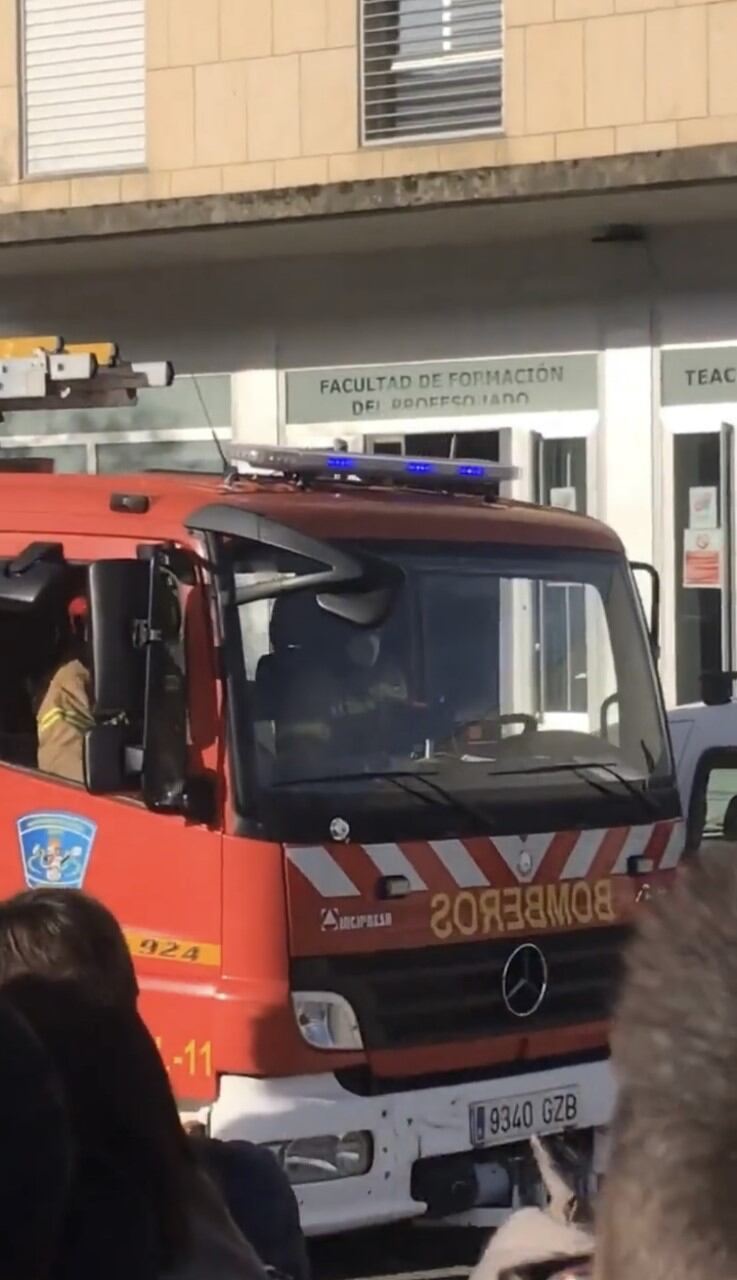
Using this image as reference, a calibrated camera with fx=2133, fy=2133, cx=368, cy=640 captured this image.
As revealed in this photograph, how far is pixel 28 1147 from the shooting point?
218cm

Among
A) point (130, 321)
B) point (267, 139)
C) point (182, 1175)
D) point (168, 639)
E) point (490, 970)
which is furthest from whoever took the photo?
point (130, 321)

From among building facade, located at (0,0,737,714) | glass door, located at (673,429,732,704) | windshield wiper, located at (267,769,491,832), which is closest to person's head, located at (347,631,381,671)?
windshield wiper, located at (267,769,491,832)

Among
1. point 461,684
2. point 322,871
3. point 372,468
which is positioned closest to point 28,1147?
point 322,871

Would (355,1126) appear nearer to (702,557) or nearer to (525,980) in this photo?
(525,980)

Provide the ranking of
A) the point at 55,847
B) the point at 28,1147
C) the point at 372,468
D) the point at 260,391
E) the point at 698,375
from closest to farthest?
the point at 28,1147 < the point at 55,847 < the point at 372,468 < the point at 698,375 < the point at 260,391

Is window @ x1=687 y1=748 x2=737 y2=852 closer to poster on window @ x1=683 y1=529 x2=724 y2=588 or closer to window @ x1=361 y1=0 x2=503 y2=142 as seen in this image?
poster on window @ x1=683 y1=529 x2=724 y2=588

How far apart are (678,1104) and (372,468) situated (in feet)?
17.1

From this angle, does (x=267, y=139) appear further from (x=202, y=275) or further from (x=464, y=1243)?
(x=464, y=1243)

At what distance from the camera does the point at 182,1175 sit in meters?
2.74

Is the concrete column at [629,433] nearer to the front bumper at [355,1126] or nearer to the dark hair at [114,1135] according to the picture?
the front bumper at [355,1126]

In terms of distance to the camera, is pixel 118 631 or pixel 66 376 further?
pixel 66 376

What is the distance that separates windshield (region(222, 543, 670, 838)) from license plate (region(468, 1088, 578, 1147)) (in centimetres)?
81

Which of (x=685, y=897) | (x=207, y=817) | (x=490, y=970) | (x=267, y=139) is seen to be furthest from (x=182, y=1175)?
(x=267, y=139)

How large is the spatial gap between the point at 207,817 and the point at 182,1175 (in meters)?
2.91
